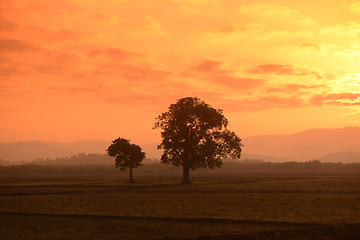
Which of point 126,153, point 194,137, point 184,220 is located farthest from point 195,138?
point 184,220

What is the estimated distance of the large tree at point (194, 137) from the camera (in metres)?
91.1

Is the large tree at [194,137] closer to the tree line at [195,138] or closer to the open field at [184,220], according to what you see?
the tree line at [195,138]

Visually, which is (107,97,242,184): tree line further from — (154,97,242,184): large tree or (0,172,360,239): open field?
(0,172,360,239): open field

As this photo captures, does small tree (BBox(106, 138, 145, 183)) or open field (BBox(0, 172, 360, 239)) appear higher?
small tree (BBox(106, 138, 145, 183))

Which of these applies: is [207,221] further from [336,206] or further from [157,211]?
[336,206]

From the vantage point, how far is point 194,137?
92000 mm

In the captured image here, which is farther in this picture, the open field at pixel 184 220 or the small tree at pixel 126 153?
the small tree at pixel 126 153

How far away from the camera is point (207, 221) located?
31125mm

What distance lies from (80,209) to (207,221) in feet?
46.4

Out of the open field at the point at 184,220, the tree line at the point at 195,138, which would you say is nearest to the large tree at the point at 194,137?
the tree line at the point at 195,138

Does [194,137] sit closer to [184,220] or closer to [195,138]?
[195,138]

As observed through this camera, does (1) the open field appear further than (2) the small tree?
No

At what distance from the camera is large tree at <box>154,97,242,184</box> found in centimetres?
9106

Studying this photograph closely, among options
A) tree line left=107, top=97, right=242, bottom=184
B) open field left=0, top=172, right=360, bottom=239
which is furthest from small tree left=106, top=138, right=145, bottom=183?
open field left=0, top=172, right=360, bottom=239
